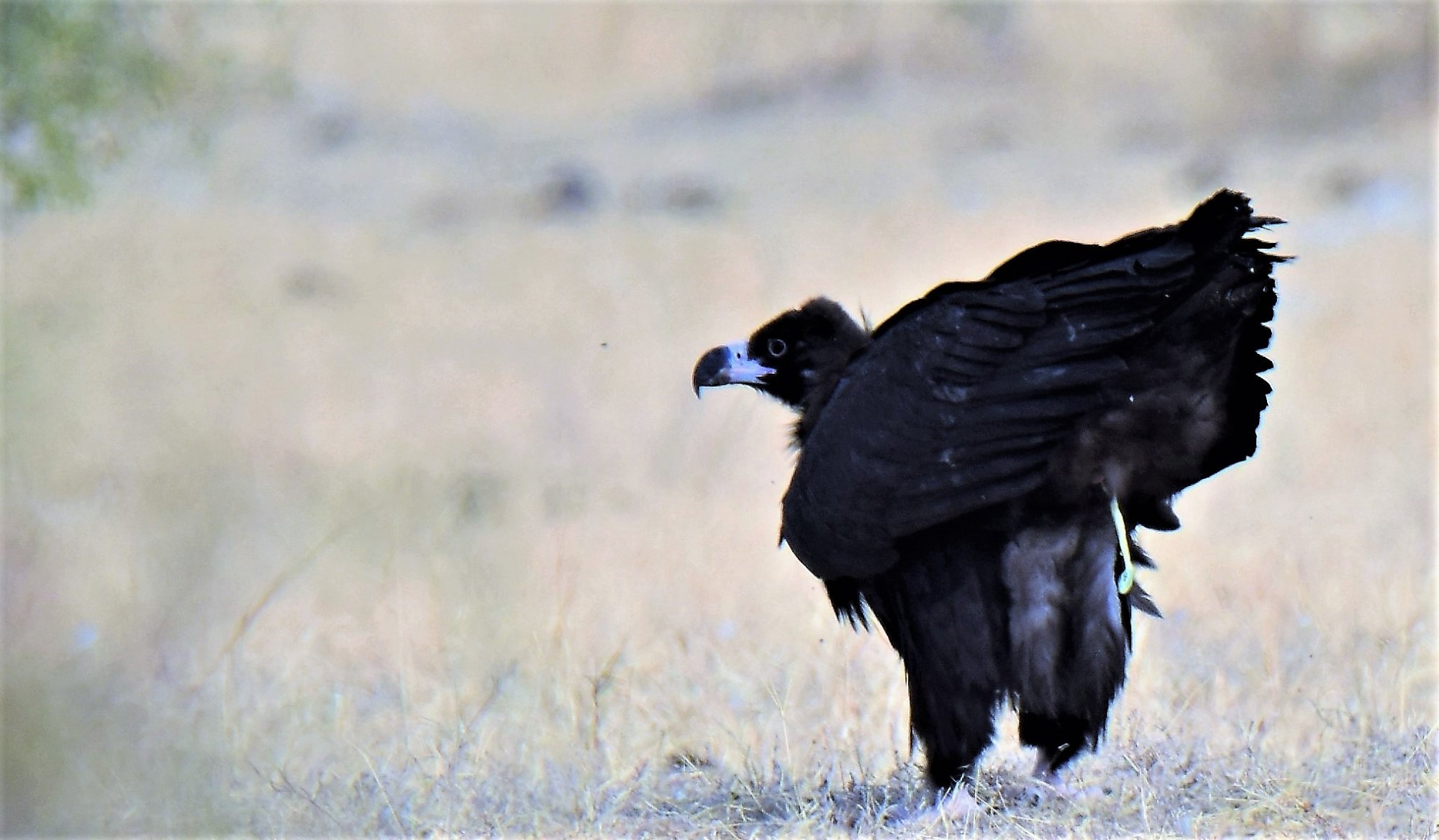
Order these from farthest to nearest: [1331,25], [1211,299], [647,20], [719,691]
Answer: [647,20] < [1331,25] < [719,691] < [1211,299]

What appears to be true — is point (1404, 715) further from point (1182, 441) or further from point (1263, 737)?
point (1182, 441)


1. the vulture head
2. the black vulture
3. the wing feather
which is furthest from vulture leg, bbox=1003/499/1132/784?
the vulture head

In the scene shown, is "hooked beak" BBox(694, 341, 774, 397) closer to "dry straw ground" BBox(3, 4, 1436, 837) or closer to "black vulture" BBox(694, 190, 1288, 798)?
"black vulture" BBox(694, 190, 1288, 798)

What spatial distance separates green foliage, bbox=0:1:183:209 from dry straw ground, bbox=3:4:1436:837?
2.05 feet

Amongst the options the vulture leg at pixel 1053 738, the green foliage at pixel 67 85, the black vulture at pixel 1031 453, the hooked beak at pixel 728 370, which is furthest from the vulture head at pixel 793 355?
the green foliage at pixel 67 85

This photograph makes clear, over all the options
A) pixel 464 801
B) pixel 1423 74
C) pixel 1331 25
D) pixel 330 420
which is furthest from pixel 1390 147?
pixel 464 801

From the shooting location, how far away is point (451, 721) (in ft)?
17.9

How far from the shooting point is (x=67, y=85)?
1063 cm

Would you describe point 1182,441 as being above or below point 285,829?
above

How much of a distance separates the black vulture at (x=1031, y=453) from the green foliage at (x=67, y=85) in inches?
283

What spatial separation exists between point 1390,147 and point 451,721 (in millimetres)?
20821

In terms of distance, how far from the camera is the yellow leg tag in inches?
177

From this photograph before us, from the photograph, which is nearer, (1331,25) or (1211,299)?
(1211,299)

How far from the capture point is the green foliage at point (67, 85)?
33.4 ft
